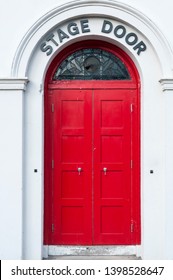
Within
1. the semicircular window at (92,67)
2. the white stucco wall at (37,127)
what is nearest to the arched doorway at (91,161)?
the semicircular window at (92,67)

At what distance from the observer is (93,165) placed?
610 cm

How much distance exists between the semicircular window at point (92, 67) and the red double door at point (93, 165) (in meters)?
0.22

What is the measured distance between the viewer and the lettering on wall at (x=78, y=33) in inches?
230

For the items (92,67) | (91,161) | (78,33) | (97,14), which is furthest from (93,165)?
(97,14)

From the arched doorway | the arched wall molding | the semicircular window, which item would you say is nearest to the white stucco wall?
the arched wall molding

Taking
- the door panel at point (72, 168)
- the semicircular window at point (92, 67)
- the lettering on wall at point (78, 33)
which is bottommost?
the door panel at point (72, 168)

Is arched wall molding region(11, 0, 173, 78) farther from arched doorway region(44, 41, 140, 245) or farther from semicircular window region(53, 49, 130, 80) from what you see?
semicircular window region(53, 49, 130, 80)

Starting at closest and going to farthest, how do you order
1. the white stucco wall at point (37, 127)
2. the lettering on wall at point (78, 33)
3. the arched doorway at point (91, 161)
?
the white stucco wall at point (37, 127) → the lettering on wall at point (78, 33) → the arched doorway at point (91, 161)

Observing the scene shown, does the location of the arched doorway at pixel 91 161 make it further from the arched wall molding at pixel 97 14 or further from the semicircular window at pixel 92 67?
the arched wall molding at pixel 97 14

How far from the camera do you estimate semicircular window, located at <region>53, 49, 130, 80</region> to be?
6164mm

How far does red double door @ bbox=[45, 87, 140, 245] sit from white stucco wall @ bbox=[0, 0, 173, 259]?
316 millimetres

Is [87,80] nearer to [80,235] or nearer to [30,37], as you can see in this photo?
[30,37]

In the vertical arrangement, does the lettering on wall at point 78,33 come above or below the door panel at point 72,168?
above

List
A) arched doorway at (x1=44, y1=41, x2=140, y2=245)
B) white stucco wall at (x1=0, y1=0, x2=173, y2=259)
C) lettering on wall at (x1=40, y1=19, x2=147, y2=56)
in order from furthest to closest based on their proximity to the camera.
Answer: arched doorway at (x1=44, y1=41, x2=140, y2=245) → lettering on wall at (x1=40, y1=19, x2=147, y2=56) → white stucco wall at (x1=0, y1=0, x2=173, y2=259)
